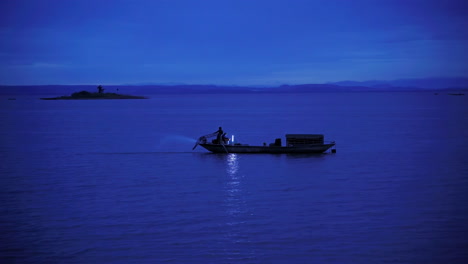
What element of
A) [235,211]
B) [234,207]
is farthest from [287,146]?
[235,211]

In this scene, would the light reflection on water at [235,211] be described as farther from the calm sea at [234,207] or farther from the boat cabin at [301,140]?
the boat cabin at [301,140]

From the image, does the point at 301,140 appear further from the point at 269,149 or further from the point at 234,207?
the point at 234,207

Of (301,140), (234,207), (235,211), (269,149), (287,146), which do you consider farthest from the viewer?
(301,140)

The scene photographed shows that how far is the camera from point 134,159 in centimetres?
4447

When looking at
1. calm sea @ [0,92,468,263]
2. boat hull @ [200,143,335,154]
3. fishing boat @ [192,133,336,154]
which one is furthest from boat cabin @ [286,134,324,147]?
calm sea @ [0,92,468,263]

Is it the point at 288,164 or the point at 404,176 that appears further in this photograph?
the point at 288,164

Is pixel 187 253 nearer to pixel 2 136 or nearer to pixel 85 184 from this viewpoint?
pixel 85 184

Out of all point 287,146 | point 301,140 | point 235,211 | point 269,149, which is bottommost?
point 235,211

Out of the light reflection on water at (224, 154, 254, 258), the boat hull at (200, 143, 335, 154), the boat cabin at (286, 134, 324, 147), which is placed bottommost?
the light reflection on water at (224, 154, 254, 258)

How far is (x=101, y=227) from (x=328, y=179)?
1569 cm

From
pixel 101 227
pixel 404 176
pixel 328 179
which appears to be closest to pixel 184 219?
pixel 101 227

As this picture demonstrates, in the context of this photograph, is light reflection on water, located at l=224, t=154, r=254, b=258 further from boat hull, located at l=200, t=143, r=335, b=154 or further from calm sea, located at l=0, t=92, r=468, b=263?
boat hull, located at l=200, t=143, r=335, b=154

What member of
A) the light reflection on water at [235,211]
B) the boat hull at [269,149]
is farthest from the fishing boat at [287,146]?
the light reflection on water at [235,211]

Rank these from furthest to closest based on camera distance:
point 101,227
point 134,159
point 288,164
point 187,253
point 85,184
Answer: point 134,159 < point 288,164 < point 85,184 < point 101,227 < point 187,253
